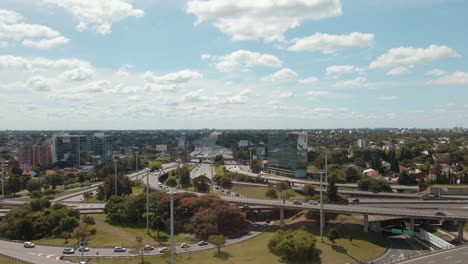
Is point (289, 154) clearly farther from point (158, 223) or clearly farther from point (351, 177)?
point (158, 223)

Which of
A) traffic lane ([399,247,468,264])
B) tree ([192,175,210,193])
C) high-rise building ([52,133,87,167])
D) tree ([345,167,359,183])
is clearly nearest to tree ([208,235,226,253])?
traffic lane ([399,247,468,264])

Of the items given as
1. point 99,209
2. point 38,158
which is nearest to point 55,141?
point 38,158

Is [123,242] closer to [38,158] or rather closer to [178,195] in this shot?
[178,195]

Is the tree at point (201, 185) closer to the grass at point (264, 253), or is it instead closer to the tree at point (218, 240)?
the grass at point (264, 253)

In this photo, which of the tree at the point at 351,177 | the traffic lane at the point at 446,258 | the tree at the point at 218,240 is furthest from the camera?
the tree at the point at 351,177

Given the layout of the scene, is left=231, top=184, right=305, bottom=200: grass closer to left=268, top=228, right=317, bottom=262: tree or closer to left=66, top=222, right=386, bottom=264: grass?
left=66, top=222, right=386, bottom=264: grass

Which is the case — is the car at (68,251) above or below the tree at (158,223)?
below

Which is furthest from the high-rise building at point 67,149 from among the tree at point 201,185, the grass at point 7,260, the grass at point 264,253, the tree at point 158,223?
the grass at point 264,253

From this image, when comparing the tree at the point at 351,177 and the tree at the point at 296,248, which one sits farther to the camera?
the tree at the point at 351,177

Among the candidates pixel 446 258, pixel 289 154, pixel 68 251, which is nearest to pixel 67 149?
pixel 289 154
